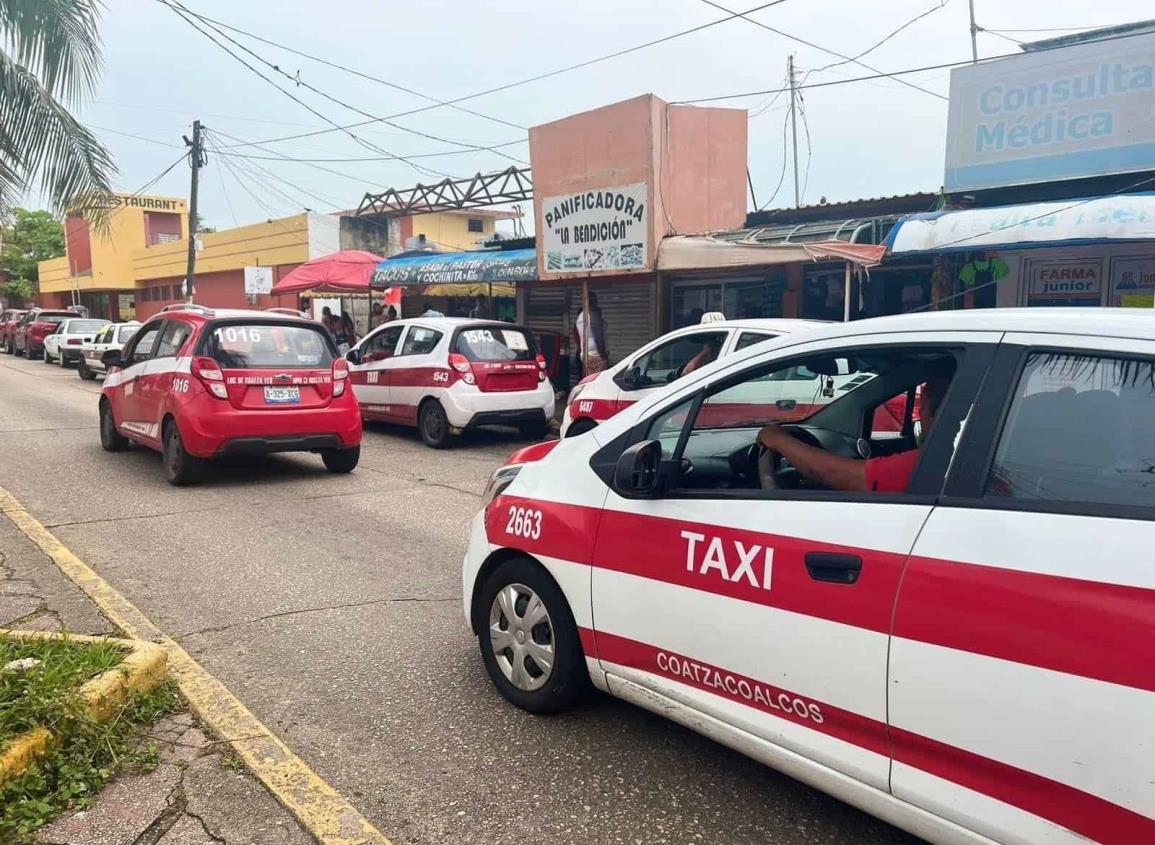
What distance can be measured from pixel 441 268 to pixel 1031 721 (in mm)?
15619

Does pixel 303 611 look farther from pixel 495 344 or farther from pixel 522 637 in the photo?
pixel 495 344

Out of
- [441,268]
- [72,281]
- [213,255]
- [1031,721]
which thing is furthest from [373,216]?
[1031,721]

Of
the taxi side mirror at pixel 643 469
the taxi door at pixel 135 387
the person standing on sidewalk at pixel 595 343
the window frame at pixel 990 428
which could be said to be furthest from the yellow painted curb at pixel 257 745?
the person standing on sidewalk at pixel 595 343

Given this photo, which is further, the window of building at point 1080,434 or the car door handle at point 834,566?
the car door handle at point 834,566

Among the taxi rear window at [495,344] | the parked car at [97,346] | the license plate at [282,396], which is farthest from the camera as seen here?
the parked car at [97,346]

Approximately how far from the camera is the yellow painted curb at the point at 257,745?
2869 mm

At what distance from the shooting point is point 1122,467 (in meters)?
2.14

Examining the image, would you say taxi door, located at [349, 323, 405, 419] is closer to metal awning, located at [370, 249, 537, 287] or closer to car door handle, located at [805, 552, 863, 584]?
Answer: metal awning, located at [370, 249, 537, 287]

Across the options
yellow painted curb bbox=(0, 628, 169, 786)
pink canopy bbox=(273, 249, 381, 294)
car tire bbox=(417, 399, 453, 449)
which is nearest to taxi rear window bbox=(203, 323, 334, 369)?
car tire bbox=(417, 399, 453, 449)

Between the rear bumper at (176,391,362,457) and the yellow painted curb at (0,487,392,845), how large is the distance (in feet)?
9.46

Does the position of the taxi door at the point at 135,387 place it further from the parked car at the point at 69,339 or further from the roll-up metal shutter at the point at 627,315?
the parked car at the point at 69,339

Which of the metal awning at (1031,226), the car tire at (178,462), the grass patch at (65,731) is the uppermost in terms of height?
the metal awning at (1031,226)

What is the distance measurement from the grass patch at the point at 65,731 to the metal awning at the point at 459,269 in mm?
11724

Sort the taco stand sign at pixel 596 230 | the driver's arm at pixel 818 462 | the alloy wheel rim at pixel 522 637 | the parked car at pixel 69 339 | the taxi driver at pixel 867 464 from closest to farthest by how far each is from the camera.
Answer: the taxi driver at pixel 867 464 < the driver's arm at pixel 818 462 < the alloy wheel rim at pixel 522 637 < the taco stand sign at pixel 596 230 < the parked car at pixel 69 339
